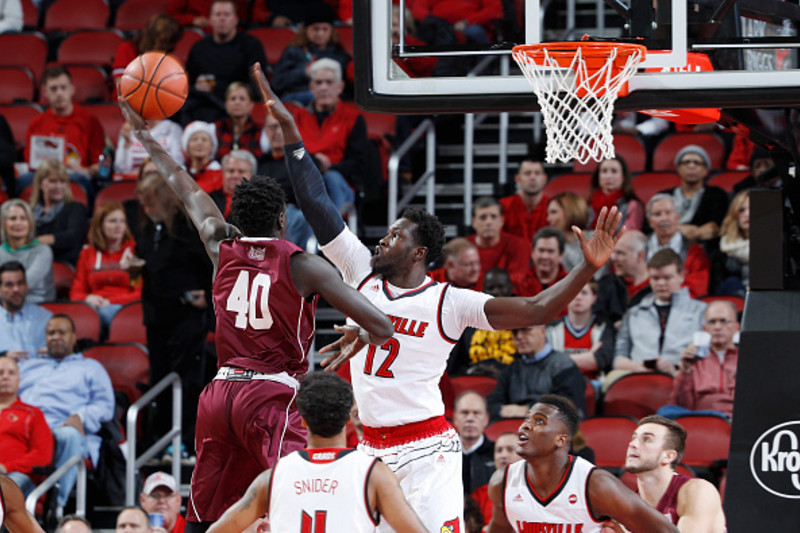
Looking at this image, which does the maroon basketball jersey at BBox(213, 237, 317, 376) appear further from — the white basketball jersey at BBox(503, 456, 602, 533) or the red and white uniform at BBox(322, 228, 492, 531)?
the white basketball jersey at BBox(503, 456, 602, 533)

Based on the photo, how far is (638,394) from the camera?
8.80 metres

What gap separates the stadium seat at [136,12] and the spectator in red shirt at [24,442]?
241 inches

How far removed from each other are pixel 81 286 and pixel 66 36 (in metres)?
4.27

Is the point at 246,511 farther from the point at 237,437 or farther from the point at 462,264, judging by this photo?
the point at 462,264

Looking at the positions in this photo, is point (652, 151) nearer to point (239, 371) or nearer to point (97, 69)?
point (97, 69)

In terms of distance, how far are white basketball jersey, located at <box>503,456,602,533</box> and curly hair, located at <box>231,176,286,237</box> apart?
1.84 metres

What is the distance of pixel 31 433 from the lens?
28.6 feet

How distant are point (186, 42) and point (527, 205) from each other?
4.46 meters

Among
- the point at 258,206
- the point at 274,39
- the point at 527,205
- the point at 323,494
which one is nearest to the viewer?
the point at 323,494

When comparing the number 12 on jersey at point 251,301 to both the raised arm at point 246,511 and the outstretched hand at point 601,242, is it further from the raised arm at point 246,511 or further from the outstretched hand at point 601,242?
the outstretched hand at point 601,242

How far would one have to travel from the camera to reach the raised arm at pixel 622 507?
576 cm

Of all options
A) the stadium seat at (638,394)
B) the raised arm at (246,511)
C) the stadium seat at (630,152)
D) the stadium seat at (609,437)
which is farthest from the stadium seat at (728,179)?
the raised arm at (246,511)

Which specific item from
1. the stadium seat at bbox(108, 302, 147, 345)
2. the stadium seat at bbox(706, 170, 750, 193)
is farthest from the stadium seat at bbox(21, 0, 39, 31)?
the stadium seat at bbox(706, 170, 750, 193)

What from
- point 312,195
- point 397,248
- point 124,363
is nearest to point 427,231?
point 397,248
